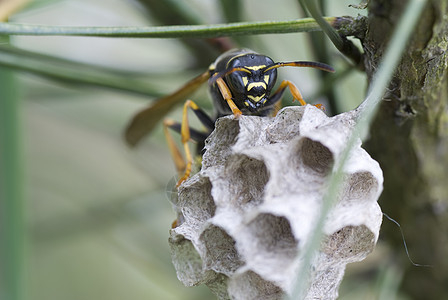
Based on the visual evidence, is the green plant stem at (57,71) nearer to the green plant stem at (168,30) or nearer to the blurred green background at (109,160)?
the blurred green background at (109,160)

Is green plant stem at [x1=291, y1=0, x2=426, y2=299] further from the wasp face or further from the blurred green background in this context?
the blurred green background

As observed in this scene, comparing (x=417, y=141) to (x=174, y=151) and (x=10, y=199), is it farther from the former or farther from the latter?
(x=10, y=199)

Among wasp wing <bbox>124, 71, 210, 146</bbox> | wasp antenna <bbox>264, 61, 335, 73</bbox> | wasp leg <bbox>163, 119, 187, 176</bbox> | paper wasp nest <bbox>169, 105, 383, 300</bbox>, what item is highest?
wasp wing <bbox>124, 71, 210, 146</bbox>

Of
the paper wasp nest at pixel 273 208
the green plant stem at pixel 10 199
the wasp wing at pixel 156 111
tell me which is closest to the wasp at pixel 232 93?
the wasp wing at pixel 156 111

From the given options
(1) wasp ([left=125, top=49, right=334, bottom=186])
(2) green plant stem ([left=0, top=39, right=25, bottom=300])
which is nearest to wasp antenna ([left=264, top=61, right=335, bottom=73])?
(1) wasp ([left=125, top=49, right=334, bottom=186])

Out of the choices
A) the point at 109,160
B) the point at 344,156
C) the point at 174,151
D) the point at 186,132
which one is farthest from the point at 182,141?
the point at 109,160

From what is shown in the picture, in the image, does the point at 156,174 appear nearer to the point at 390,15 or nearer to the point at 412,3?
the point at 390,15

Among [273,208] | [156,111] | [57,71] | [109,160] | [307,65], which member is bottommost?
[273,208]
